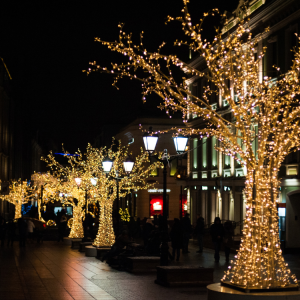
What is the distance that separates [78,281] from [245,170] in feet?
51.9

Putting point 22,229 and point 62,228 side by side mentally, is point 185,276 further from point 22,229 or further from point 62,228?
point 62,228

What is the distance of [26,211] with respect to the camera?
6850 centimetres

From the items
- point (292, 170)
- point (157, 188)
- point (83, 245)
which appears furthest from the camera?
point (157, 188)

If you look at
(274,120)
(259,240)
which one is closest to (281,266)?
(259,240)

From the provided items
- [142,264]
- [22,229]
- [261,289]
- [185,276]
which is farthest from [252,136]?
[22,229]

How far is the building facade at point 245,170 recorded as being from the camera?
2727cm

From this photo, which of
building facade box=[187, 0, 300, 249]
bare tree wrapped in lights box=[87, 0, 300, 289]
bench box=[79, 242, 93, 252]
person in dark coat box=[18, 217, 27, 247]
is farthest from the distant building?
bare tree wrapped in lights box=[87, 0, 300, 289]

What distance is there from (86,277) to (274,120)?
8.66 meters

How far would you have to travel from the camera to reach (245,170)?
99.3ft

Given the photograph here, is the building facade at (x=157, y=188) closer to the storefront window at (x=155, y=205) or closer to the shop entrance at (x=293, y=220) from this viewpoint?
the storefront window at (x=155, y=205)

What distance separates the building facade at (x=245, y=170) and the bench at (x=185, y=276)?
268cm

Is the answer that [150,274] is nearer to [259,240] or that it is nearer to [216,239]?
A: [216,239]

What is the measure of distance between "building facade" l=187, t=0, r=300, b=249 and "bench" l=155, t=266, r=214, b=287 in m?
2.68

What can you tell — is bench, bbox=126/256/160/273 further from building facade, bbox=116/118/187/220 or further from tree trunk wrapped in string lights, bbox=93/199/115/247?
building facade, bbox=116/118/187/220
